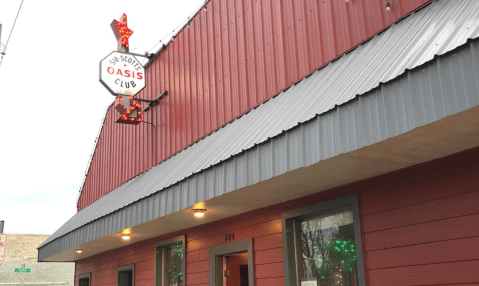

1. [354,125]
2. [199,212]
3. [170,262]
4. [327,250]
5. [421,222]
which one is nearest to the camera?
[354,125]

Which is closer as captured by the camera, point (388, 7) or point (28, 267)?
point (388, 7)

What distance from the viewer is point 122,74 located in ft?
38.8

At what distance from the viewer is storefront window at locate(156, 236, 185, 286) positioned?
10.3 m

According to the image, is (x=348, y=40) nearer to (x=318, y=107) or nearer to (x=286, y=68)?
(x=286, y=68)

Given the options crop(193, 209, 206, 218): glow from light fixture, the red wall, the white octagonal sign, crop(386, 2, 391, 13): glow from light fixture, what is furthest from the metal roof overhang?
the white octagonal sign

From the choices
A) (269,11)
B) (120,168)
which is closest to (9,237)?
(120,168)

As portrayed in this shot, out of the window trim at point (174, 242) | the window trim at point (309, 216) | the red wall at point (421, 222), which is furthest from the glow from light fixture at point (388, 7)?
the window trim at point (174, 242)

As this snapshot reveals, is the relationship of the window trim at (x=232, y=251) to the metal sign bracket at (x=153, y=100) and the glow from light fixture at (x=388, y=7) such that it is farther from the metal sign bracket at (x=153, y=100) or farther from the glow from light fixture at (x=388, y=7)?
the metal sign bracket at (x=153, y=100)

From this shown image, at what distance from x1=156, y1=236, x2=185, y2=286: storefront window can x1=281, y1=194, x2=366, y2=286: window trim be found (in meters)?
3.41

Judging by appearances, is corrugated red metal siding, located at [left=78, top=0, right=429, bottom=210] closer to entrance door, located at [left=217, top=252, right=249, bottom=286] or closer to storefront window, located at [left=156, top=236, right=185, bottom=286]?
storefront window, located at [left=156, top=236, right=185, bottom=286]

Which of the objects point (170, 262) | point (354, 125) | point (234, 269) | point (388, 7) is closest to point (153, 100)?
point (170, 262)

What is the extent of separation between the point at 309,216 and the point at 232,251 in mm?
1982

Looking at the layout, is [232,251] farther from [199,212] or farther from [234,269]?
[199,212]

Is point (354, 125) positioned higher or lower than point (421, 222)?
higher
